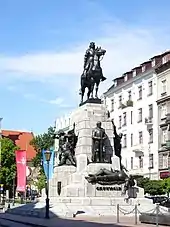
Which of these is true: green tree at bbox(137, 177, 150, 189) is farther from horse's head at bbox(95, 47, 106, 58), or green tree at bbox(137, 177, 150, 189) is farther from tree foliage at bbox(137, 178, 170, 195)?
horse's head at bbox(95, 47, 106, 58)

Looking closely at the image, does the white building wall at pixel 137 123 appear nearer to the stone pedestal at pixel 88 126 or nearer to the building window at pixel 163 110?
the building window at pixel 163 110

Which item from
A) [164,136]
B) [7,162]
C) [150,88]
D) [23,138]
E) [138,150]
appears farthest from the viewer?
[23,138]

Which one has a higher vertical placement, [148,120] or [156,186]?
[148,120]

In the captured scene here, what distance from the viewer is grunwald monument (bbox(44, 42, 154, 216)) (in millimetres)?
32131

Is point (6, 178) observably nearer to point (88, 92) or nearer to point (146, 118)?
point (146, 118)

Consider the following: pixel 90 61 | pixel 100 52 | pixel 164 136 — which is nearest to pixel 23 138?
pixel 164 136

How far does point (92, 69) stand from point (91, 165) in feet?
21.3

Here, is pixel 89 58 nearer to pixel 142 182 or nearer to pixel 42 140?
pixel 142 182

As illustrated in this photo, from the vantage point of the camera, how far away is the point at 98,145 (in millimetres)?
34406

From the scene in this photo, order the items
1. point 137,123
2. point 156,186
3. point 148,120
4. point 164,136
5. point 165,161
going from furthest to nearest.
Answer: point 137,123 → point 148,120 → point 164,136 → point 165,161 → point 156,186

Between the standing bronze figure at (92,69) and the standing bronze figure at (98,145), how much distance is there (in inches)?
137

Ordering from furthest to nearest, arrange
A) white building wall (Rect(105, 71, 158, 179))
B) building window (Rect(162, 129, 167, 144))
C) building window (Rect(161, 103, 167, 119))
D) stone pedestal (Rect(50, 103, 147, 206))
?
white building wall (Rect(105, 71, 158, 179)), building window (Rect(161, 103, 167, 119)), building window (Rect(162, 129, 167, 144)), stone pedestal (Rect(50, 103, 147, 206))

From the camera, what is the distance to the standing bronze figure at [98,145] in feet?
113

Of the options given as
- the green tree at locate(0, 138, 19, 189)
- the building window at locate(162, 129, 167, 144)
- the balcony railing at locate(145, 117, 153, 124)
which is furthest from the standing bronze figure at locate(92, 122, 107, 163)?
the green tree at locate(0, 138, 19, 189)
